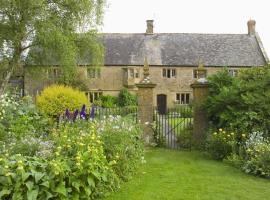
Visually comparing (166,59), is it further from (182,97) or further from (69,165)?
(69,165)

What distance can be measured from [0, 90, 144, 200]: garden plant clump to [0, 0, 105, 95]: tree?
1407 centimetres

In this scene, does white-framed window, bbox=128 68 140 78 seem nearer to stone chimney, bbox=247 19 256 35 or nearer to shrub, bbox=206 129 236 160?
stone chimney, bbox=247 19 256 35

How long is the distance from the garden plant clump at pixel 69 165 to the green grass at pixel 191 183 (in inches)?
16.8

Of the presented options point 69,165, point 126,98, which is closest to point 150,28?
point 126,98

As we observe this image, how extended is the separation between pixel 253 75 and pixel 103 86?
30.5 meters

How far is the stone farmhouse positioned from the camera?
40594 millimetres

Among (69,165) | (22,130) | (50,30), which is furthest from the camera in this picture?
(50,30)

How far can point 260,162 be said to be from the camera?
29.1ft

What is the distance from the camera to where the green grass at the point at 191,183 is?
7039 millimetres

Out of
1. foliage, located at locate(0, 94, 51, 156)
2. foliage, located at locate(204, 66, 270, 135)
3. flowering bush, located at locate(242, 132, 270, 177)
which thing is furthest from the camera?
foliage, located at locate(204, 66, 270, 135)

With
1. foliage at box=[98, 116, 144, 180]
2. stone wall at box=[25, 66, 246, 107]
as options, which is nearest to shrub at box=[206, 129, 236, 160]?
foliage at box=[98, 116, 144, 180]

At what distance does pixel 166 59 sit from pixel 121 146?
33.5 meters

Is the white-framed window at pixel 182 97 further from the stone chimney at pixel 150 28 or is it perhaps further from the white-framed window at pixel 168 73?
the stone chimney at pixel 150 28

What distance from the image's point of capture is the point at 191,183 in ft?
26.3
